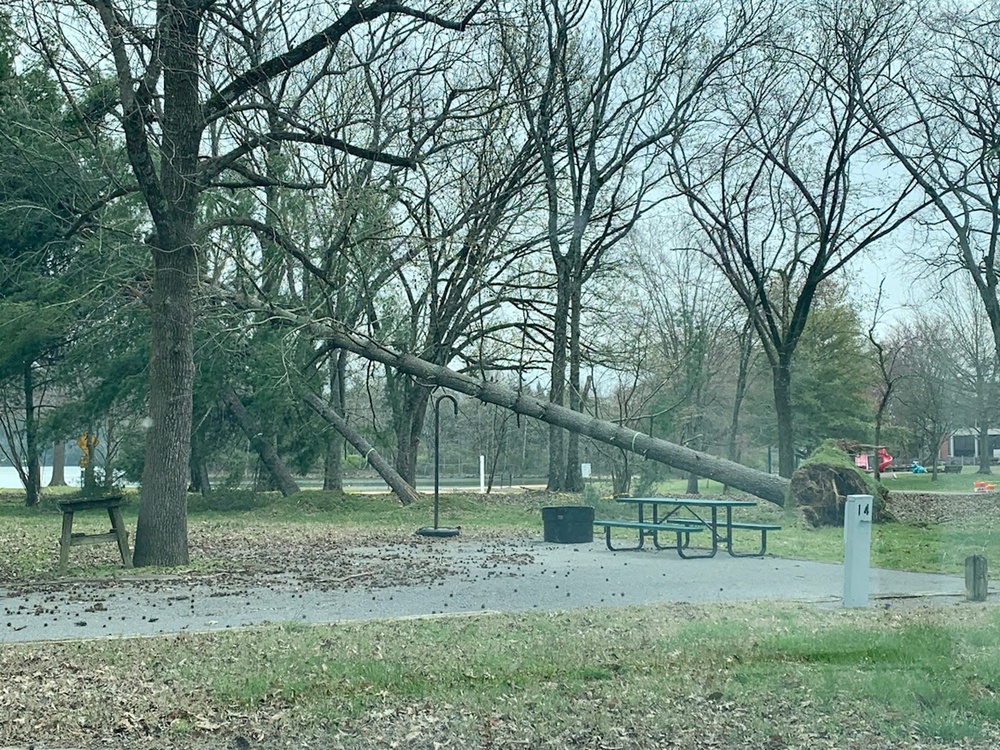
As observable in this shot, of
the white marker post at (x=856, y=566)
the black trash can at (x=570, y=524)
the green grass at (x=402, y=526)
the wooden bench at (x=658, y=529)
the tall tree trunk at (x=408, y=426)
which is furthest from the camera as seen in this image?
the tall tree trunk at (x=408, y=426)

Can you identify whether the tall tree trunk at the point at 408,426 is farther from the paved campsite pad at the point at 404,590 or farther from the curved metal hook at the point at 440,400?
the paved campsite pad at the point at 404,590

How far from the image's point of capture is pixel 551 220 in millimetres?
29141

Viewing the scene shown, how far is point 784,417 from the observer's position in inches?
1156

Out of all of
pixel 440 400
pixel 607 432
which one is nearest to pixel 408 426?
pixel 607 432

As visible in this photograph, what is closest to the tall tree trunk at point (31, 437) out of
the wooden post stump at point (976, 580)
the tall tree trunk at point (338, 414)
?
the tall tree trunk at point (338, 414)

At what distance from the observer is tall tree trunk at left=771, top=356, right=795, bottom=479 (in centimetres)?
2891

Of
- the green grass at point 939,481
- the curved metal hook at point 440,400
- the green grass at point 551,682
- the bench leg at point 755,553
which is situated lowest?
the green grass at point 551,682

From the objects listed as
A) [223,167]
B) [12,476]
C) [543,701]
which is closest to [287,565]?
[223,167]

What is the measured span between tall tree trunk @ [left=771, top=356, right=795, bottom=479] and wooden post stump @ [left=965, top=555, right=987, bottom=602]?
60.2 feet

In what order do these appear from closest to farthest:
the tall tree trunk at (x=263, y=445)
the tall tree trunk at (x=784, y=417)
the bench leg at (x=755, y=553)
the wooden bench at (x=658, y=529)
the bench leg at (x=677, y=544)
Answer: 1. the wooden bench at (x=658, y=529)
2. the bench leg at (x=755, y=553)
3. the bench leg at (x=677, y=544)
4. the tall tree trunk at (x=263, y=445)
5. the tall tree trunk at (x=784, y=417)

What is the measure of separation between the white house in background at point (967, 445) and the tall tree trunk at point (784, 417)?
4.42m

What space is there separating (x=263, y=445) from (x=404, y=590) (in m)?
16.9

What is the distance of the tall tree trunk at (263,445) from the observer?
89.9 ft

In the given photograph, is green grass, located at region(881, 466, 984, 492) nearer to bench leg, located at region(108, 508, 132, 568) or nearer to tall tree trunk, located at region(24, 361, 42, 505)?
bench leg, located at region(108, 508, 132, 568)
